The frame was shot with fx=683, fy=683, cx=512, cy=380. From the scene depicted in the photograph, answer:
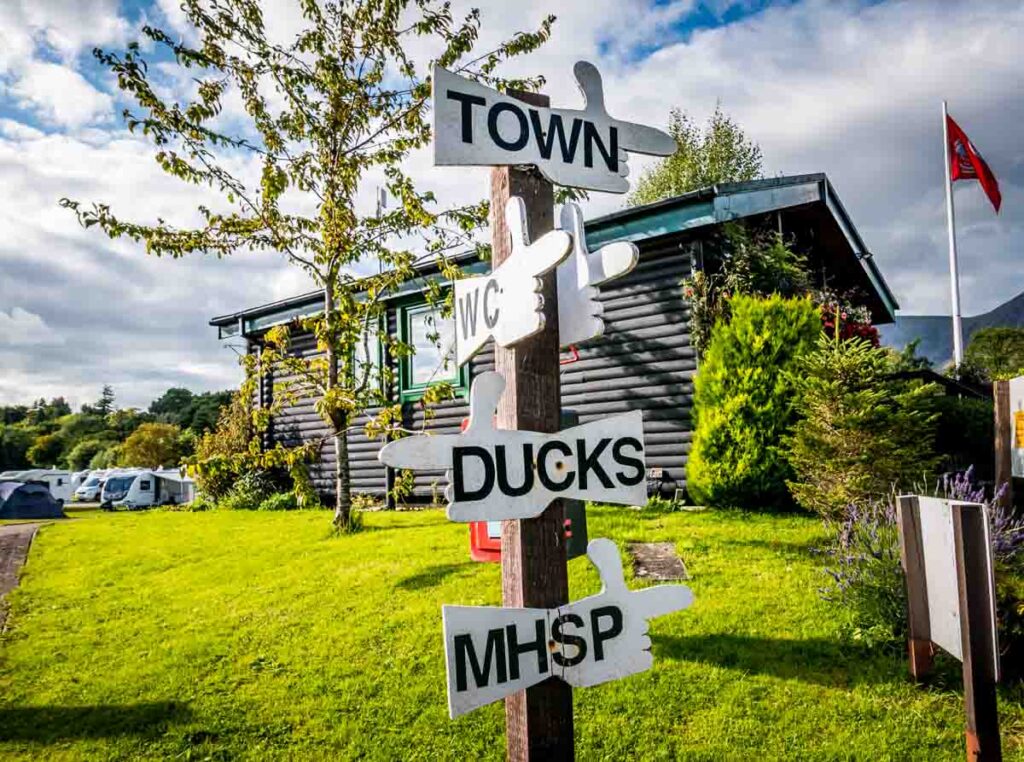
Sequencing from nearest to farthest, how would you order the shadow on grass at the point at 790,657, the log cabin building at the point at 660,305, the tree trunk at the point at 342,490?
the shadow on grass at the point at 790,657
the tree trunk at the point at 342,490
the log cabin building at the point at 660,305

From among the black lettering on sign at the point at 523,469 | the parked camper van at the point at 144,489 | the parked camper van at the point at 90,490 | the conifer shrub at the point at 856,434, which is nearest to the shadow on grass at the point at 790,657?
the conifer shrub at the point at 856,434

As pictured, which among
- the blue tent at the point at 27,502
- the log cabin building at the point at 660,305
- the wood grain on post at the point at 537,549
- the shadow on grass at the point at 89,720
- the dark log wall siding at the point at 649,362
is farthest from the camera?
the blue tent at the point at 27,502

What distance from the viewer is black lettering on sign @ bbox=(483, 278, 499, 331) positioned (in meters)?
2.30

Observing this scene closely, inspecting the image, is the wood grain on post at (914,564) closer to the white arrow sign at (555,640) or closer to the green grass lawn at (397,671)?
the green grass lawn at (397,671)

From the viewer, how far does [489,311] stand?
91.5 inches

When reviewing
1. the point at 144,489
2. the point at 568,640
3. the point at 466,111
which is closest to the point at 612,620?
the point at 568,640

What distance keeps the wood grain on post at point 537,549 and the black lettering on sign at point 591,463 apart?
13cm

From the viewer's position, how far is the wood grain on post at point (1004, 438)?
482cm

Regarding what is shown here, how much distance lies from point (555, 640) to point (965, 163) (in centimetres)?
1903

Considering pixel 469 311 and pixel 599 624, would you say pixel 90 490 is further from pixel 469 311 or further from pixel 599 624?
pixel 599 624

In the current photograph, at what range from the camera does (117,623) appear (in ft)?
18.8

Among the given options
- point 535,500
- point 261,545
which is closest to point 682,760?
point 535,500

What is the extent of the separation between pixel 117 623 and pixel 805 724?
17.5 ft

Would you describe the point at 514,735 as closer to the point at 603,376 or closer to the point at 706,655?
the point at 706,655
